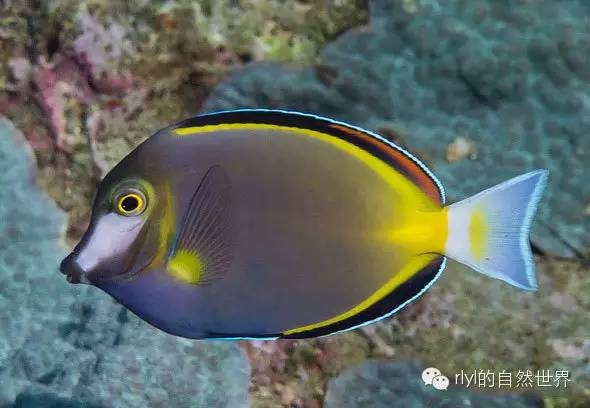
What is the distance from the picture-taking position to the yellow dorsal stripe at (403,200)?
1.21 m

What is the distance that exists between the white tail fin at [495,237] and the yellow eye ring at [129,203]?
67 centimetres

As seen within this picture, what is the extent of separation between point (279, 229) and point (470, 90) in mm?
1364

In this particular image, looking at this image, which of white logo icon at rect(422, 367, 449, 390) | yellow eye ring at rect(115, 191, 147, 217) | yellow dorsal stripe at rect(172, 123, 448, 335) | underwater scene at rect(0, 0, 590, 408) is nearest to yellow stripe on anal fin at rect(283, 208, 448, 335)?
yellow dorsal stripe at rect(172, 123, 448, 335)

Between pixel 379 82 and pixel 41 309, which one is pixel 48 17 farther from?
pixel 379 82

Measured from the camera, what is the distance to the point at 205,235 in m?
1.20

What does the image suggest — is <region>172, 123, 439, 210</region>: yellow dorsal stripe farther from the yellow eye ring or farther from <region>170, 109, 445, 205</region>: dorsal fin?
the yellow eye ring

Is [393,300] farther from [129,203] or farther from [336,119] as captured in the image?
[336,119]

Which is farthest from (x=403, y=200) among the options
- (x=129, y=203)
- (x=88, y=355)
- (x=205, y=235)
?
(x=88, y=355)

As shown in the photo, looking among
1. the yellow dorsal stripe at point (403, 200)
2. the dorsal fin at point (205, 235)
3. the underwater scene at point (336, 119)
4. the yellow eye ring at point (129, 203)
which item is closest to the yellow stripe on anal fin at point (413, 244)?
the yellow dorsal stripe at point (403, 200)

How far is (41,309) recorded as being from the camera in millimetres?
2348

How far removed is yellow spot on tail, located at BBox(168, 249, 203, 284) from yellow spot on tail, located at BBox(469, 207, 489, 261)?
22.7 inches

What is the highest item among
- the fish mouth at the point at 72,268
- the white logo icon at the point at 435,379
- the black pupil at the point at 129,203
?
the black pupil at the point at 129,203

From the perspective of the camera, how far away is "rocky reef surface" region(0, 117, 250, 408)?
2.18 metres

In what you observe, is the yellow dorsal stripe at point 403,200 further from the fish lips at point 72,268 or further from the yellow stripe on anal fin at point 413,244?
the fish lips at point 72,268
